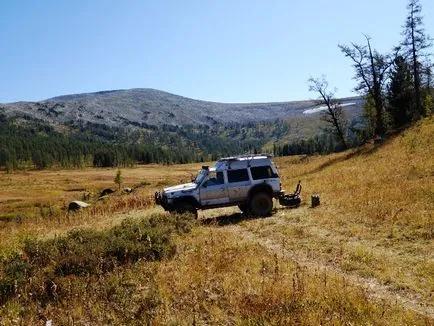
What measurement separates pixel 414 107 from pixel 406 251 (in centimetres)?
5426

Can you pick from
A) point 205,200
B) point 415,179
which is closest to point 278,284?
point 205,200

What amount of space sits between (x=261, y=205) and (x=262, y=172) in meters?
1.62

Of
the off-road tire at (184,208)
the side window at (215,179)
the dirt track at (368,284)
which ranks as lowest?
the dirt track at (368,284)

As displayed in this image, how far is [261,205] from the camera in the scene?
21.1m

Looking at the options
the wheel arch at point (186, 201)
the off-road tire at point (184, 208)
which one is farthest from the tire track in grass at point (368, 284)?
the wheel arch at point (186, 201)

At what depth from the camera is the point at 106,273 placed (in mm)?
10773

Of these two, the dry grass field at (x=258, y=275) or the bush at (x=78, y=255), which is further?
the bush at (x=78, y=255)

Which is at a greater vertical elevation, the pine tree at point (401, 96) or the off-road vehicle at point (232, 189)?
the pine tree at point (401, 96)

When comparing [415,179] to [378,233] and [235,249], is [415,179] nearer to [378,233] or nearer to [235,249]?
[378,233]

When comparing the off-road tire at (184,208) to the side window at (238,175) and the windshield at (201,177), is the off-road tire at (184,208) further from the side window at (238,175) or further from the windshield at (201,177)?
the side window at (238,175)

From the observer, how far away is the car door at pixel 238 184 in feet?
68.9

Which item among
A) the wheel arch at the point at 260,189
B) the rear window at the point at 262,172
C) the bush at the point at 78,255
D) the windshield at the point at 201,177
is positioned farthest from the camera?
the rear window at the point at 262,172

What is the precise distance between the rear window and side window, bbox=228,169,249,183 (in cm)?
36

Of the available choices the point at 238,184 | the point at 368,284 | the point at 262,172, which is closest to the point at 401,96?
the point at 262,172
